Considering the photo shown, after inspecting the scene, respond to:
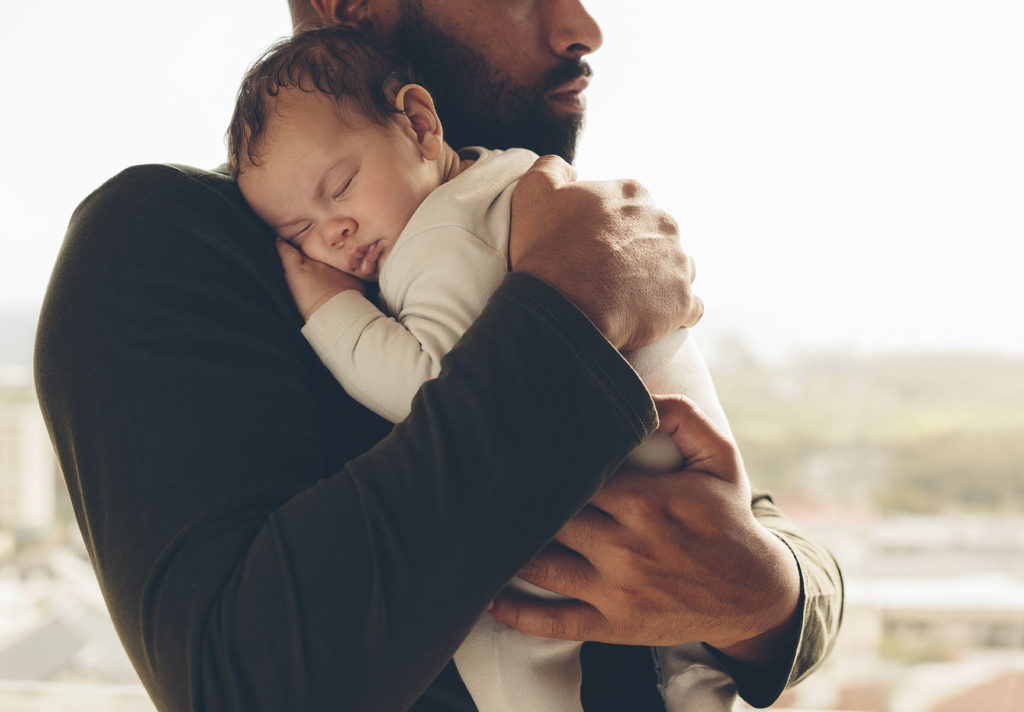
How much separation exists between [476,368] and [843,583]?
619 mm

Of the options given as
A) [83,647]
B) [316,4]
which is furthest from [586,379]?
[83,647]

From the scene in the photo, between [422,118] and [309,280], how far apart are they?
260 mm

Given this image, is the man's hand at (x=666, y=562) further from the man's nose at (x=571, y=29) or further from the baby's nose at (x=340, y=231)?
the man's nose at (x=571, y=29)

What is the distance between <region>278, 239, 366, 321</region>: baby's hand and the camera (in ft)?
2.49

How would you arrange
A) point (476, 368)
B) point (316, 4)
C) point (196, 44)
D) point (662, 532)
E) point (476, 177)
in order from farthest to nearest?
point (196, 44) → point (316, 4) → point (476, 177) → point (662, 532) → point (476, 368)

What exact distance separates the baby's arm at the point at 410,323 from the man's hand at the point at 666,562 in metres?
0.19

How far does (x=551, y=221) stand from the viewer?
0.69 m

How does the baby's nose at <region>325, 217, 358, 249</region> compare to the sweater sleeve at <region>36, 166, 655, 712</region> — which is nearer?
the sweater sleeve at <region>36, 166, 655, 712</region>

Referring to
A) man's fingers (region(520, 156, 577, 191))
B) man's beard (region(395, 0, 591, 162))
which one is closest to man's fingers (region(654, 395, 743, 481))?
man's fingers (region(520, 156, 577, 191))

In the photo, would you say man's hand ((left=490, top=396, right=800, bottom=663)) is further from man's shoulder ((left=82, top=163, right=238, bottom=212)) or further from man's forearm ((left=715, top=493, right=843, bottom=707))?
man's shoulder ((left=82, top=163, right=238, bottom=212))

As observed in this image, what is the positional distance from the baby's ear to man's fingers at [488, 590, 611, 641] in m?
0.51

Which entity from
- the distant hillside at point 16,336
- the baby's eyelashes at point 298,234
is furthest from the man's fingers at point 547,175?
the distant hillside at point 16,336

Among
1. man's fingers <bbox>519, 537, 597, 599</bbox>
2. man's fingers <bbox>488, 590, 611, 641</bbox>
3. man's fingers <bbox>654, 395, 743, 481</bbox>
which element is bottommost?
man's fingers <bbox>488, 590, 611, 641</bbox>

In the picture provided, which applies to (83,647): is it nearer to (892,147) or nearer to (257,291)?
(257,291)
